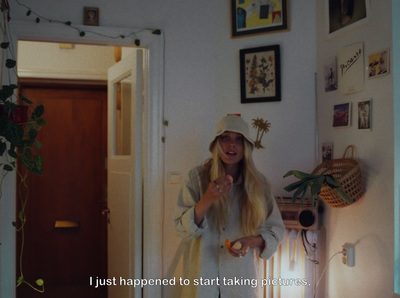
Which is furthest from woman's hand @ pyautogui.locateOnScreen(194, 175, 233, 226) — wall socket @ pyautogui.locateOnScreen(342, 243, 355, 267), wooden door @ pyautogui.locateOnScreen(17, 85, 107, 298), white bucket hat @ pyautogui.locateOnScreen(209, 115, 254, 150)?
wooden door @ pyautogui.locateOnScreen(17, 85, 107, 298)

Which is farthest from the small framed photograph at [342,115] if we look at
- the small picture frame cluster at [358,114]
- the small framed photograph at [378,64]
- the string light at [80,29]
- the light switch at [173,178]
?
the string light at [80,29]

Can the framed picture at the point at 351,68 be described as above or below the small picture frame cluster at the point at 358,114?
above

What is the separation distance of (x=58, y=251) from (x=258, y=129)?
2.37m

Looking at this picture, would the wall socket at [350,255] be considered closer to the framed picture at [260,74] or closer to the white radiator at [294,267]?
the white radiator at [294,267]

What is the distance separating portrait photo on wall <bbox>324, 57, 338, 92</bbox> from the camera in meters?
2.30

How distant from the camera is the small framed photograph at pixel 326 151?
7.65ft

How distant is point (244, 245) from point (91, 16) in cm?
153

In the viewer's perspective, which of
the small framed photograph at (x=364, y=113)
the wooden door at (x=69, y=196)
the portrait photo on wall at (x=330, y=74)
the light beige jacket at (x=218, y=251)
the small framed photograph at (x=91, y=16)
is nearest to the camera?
the light beige jacket at (x=218, y=251)

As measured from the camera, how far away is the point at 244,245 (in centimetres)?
181

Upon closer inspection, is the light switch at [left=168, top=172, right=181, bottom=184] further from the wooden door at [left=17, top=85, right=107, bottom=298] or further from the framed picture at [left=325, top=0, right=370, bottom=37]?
the wooden door at [left=17, top=85, right=107, bottom=298]

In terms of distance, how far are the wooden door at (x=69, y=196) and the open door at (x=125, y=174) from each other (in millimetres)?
856

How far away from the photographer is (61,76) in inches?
142

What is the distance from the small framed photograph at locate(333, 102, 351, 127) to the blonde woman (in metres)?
0.57

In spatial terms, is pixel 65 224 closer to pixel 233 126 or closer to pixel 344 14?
pixel 233 126
